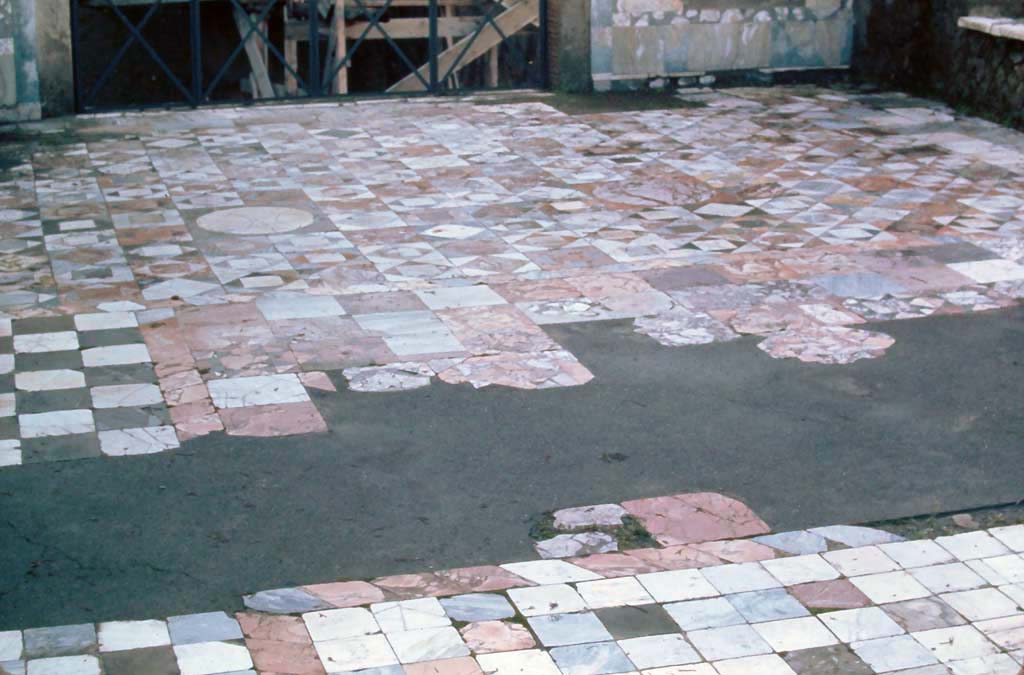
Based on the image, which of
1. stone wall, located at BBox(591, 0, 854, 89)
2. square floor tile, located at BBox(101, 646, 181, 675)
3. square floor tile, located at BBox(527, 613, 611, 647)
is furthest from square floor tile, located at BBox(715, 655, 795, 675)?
stone wall, located at BBox(591, 0, 854, 89)

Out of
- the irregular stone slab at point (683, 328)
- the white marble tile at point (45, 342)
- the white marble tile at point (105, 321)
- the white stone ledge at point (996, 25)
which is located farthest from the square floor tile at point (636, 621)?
the white stone ledge at point (996, 25)

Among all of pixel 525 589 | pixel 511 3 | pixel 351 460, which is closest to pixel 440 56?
pixel 511 3

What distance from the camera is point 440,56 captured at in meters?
13.9

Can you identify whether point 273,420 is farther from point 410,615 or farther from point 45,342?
point 410,615

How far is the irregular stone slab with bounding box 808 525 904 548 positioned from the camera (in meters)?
5.12

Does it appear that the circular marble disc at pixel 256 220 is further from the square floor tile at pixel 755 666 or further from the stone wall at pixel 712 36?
the square floor tile at pixel 755 666

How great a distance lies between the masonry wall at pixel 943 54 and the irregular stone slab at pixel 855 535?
7.49m

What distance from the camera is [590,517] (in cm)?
532

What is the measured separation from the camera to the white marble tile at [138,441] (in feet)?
18.9

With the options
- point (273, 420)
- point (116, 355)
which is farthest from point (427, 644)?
point (116, 355)

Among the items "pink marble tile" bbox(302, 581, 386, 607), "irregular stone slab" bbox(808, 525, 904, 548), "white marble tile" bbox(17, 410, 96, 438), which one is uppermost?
"white marble tile" bbox(17, 410, 96, 438)

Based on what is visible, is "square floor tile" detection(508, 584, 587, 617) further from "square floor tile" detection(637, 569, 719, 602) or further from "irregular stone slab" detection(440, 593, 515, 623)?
"square floor tile" detection(637, 569, 719, 602)

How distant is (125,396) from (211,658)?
2.21 m

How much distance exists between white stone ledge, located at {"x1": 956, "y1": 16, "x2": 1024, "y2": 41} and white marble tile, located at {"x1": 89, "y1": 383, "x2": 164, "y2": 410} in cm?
771
